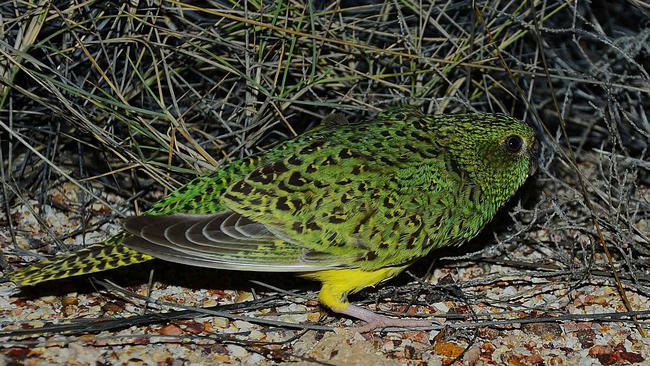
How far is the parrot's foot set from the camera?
394 centimetres

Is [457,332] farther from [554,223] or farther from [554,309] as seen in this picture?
[554,223]

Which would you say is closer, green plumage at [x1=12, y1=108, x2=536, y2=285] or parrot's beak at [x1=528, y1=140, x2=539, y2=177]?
green plumage at [x1=12, y1=108, x2=536, y2=285]

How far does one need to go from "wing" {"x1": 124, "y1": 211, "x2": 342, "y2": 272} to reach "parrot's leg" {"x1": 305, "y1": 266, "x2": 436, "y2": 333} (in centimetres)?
14

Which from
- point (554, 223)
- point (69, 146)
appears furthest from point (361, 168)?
point (69, 146)

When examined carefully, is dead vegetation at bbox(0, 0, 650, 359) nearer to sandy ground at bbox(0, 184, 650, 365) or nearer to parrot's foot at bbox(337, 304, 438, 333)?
sandy ground at bbox(0, 184, 650, 365)

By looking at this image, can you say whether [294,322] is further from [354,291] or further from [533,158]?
[533,158]

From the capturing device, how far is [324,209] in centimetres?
374

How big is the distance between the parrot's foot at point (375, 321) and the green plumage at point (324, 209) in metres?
0.24

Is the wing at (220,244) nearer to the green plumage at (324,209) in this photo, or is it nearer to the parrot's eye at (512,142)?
the green plumage at (324,209)

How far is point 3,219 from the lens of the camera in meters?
4.63

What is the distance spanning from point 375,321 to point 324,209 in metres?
0.63

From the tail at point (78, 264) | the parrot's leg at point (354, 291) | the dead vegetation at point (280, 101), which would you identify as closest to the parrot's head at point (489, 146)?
the dead vegetation at point (280, 101)

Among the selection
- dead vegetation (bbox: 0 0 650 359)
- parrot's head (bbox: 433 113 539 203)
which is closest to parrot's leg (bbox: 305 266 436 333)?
dead vegetation (bbox: 0 0 650 359)

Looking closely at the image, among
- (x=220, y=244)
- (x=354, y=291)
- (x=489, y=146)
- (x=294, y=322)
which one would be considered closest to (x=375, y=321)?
(x=354, y=291)
